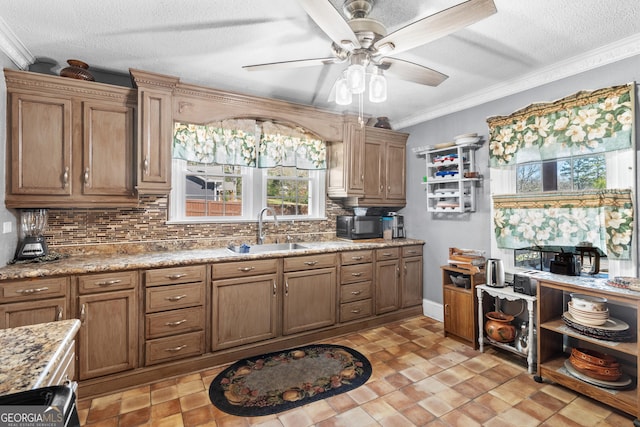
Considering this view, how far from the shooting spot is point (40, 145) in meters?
2.42

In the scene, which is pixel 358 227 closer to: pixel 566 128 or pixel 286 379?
pixel 286 379

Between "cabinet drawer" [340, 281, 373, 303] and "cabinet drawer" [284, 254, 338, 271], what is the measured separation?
324mm

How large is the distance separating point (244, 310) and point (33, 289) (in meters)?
1.48

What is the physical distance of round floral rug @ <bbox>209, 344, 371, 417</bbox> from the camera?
222 centimetres

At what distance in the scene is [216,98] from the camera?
2.97 metres

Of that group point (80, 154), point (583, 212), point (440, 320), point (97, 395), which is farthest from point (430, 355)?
point (80, 154)

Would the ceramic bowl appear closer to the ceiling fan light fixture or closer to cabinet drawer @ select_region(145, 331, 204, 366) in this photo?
the ceiling fan light fixture

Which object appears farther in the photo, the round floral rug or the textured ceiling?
the round floral rug

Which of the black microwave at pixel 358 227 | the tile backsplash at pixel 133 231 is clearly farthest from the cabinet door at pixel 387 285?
the tile backsplash at pixel 133 231

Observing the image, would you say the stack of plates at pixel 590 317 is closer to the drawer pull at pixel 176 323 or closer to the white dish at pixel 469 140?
the white dish at pixel 469 140

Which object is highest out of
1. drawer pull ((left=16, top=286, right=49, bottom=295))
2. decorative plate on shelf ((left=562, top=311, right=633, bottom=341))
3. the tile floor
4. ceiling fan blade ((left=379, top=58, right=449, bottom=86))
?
ceiling fan blade ((left=379, top=58, right=449, bottom=86))

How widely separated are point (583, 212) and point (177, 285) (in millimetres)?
3320

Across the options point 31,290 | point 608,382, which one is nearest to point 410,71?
point 608,382

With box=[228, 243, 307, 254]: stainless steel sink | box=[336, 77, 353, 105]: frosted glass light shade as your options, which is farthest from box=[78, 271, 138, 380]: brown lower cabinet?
box=[336, 77, 353, 105]: frosted glass light shade
